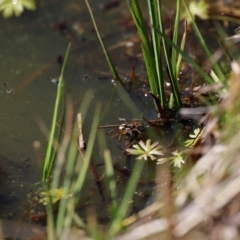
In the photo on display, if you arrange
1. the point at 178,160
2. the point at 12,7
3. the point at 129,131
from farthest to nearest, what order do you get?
1. the point at 12,7
2. the point at 129,131
3. the point at 178,160

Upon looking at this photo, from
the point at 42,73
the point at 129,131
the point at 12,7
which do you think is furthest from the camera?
the point at 12,7

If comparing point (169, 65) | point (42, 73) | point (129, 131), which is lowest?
point (129, 131)

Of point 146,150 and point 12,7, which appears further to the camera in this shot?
point 12,7

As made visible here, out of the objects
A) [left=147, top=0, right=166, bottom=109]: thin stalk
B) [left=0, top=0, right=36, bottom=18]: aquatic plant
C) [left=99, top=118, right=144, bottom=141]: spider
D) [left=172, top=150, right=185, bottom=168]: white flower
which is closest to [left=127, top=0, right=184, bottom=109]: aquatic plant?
[left=147, top=0, right=166, bottom=109]: thin stalk

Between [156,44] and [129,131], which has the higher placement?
[156,44]

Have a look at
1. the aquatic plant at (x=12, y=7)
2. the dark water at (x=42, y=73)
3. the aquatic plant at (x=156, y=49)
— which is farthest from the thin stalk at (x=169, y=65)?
the aquatic plant at (x=12, y=7)

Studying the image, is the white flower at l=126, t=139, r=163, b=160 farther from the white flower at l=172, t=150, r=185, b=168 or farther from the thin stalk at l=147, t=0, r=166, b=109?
the thin stalk at l=147, t=0, r=166, b=109

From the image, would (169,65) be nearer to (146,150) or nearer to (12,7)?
(146,150)

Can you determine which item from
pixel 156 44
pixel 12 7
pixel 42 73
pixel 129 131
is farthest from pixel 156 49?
pixel 12 7
